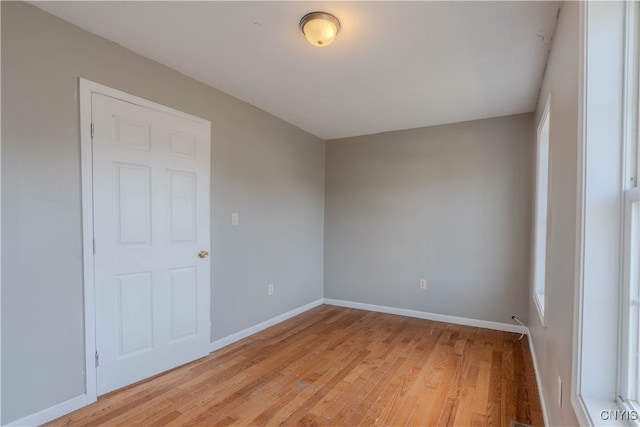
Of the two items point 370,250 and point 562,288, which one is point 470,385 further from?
point 370,250

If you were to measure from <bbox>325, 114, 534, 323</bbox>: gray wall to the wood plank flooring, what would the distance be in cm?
58

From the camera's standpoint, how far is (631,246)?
103 centimetres

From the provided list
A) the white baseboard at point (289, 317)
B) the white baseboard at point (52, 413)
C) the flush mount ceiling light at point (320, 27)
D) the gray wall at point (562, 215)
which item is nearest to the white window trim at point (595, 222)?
the gray wall at point (562, 215)

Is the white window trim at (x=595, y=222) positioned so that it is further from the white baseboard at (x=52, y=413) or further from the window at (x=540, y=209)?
the white baseboard at (x=52, y=413)

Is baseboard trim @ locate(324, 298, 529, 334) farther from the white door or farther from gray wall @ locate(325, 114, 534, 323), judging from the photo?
the white door

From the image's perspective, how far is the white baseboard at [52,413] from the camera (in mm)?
1765

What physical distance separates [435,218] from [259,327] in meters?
2.43

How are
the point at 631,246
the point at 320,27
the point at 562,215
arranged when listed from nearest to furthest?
the point at 631,246, the point at 562,215, the point at 320,27

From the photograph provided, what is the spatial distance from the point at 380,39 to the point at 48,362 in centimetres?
285

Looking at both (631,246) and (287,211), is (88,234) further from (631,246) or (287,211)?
(631,246)

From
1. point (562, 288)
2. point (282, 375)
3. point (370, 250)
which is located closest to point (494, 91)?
point (562, 288)

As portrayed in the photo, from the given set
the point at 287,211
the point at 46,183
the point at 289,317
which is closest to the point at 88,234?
the point at 46,183

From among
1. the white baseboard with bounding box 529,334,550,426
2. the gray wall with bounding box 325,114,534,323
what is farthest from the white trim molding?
the gray wall with bounding box 325,114,534,323

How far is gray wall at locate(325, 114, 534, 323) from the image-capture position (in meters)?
3.42
